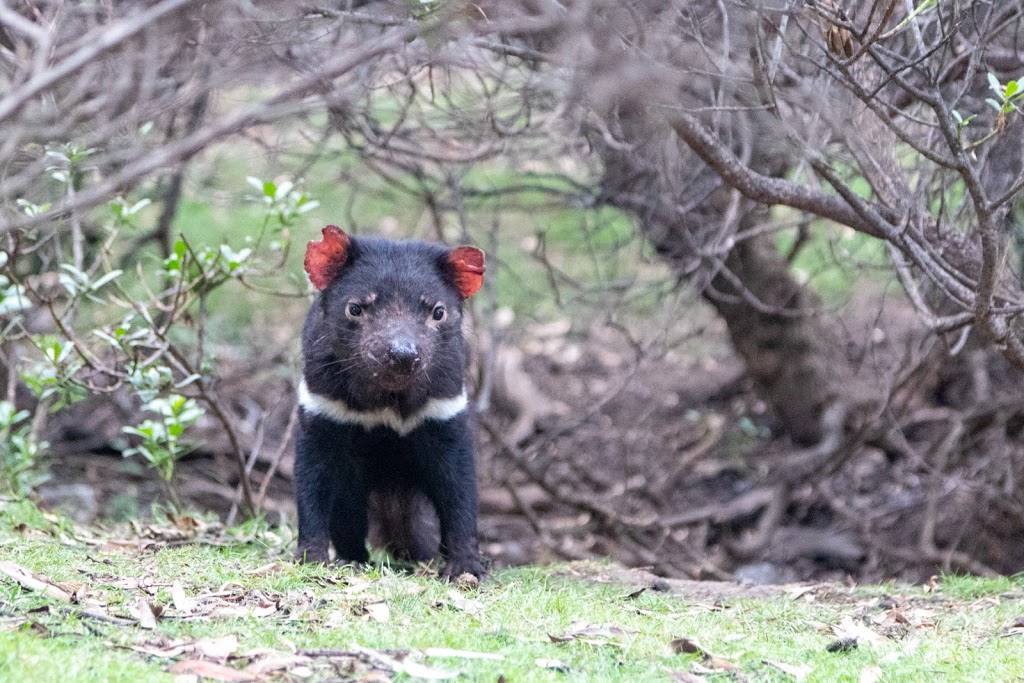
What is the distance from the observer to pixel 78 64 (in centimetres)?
198

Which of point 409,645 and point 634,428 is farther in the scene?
point 634,428

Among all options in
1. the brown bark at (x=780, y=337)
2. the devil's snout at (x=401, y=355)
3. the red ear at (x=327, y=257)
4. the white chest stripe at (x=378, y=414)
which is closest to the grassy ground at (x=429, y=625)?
the white chest stripe at (x=378, y=414)

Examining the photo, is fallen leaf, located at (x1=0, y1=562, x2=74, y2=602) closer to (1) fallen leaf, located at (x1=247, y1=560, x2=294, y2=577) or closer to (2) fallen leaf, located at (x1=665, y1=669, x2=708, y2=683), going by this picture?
(1) fallen leaf, located at (x1=247, y1=560, x2=294, y2=577)

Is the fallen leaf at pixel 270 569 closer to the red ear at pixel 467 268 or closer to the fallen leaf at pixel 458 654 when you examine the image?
the fallen leaf at pixel 458 654

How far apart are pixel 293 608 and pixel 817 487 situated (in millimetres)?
5615

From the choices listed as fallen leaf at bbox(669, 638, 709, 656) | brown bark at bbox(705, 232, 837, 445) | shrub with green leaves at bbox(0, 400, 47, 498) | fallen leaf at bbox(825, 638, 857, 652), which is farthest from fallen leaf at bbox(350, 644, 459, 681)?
Result: brown bark at bbox(705, 232, 837, 445)

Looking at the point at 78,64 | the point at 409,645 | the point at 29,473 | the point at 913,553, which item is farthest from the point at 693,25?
the point at 913,553

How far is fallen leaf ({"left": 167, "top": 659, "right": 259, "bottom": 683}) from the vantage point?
2951 mm

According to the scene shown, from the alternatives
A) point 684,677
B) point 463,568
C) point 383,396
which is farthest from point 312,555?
point 684,677

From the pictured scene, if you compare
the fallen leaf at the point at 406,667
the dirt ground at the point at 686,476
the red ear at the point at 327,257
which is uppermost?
the red ear at the point at 327,257

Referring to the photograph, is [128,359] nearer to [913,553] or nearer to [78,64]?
[78,64]

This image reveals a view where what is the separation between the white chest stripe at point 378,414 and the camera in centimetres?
462

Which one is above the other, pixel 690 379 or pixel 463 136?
pixel 463 136

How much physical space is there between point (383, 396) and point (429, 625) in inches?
46.9
